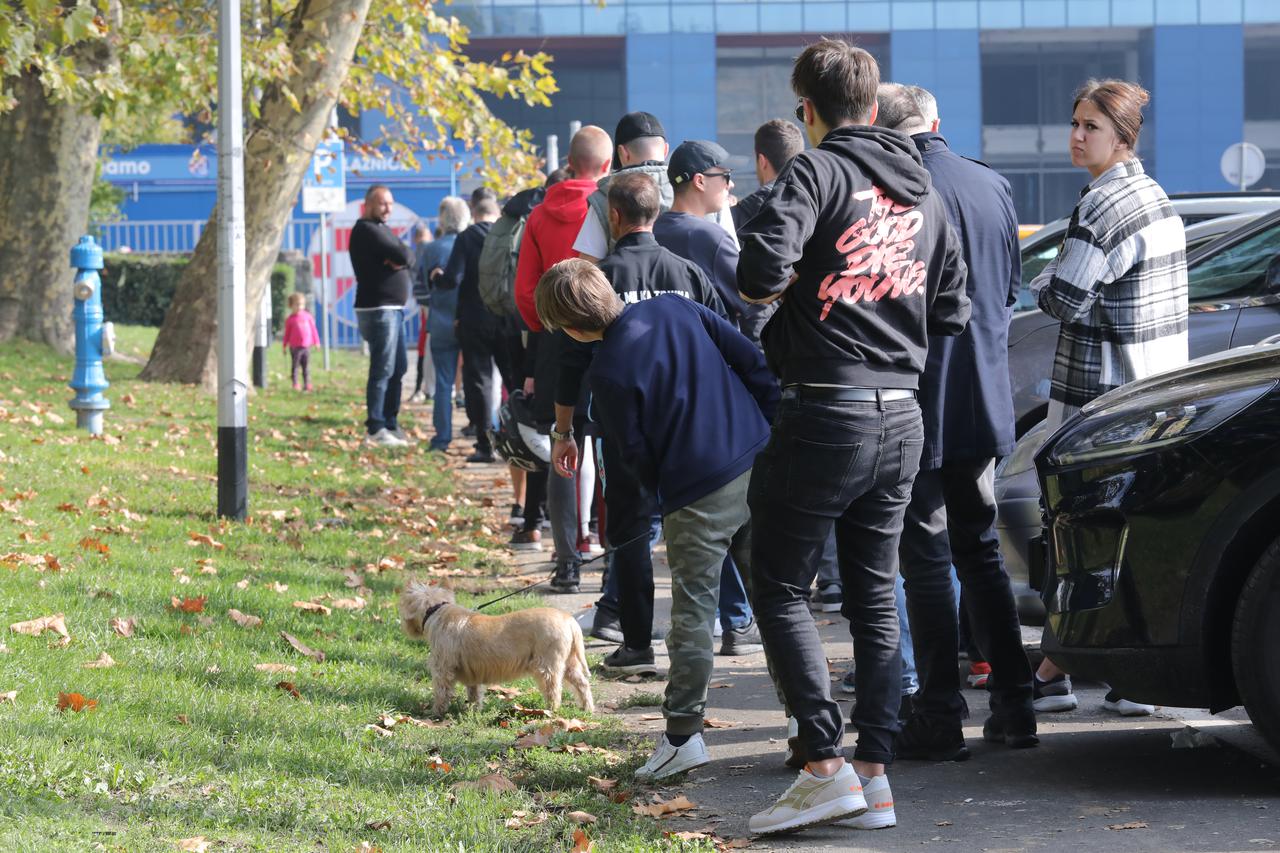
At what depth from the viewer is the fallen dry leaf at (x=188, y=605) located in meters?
6.80

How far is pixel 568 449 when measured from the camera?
21.1ft

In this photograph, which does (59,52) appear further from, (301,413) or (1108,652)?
(1108,652)

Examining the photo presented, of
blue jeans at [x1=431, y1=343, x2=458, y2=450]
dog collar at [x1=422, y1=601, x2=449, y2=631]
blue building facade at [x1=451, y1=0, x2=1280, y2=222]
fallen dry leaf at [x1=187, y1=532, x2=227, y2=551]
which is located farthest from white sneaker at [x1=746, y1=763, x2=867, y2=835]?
blue building facade at [x1=451, y1=0, x2=1280, y2=222]

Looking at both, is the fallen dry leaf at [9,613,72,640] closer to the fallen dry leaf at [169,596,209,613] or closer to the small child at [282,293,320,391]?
the fallen dry leaf at [169,596,209,613]

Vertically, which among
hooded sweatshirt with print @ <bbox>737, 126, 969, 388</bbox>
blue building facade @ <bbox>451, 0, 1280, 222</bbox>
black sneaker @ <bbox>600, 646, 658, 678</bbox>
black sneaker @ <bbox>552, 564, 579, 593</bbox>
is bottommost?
black sneaker @ <bbox>600, 646, 658, 678</bbox>

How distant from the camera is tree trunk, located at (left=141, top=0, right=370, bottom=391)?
51.9ft

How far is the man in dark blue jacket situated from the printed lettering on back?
609mm

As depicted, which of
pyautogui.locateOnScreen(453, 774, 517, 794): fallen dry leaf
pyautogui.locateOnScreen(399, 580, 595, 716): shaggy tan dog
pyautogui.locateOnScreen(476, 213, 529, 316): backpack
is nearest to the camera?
pyautogui.locateOnScreen(453, 774, 517, 794): fallen dry leaf

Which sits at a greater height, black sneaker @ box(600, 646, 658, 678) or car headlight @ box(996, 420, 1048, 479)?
car headlight @ box(996, 420, 1048, 479)

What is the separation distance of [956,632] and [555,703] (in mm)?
1495

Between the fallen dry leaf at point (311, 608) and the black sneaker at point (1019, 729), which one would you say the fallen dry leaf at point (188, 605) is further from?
the black sneaker at point (1019, 729)

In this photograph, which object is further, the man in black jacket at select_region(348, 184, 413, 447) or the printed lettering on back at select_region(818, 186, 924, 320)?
the man in black jacket at select_region(348, 184, 413, 447)

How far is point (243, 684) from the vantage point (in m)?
5.79

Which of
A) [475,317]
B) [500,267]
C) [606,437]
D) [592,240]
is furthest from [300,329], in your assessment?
[606,437]
